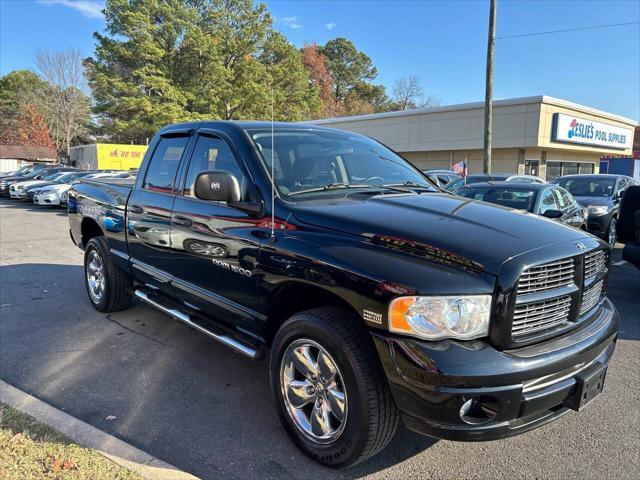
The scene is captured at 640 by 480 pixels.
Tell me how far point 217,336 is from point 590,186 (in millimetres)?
11869

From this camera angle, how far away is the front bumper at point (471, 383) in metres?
2.13

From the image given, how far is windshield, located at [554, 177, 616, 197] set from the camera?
11.9m

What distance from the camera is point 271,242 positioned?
113 inches

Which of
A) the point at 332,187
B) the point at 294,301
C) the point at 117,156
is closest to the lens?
the point at 294,301

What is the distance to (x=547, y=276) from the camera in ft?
7.93

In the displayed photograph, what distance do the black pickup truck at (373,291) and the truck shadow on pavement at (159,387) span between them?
323mm

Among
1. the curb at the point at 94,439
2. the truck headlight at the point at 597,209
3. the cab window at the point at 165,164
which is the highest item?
the cab window at the point at 165,164

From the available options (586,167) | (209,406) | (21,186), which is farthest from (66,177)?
(586,167)

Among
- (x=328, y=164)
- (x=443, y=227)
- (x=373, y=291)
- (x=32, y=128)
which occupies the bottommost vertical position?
(x=373, y=291)

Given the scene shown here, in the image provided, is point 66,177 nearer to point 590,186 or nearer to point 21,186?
point 21,186

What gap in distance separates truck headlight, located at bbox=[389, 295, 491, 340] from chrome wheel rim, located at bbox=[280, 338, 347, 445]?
0.54 m

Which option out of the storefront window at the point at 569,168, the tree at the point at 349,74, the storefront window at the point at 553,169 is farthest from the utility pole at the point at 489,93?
the tree at the point at 349,74

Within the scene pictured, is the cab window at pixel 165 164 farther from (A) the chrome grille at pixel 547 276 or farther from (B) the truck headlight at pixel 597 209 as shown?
(B) the truck headlight at pixel 597 209

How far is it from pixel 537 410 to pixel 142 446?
2252 mm
